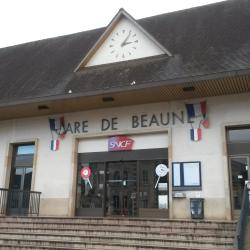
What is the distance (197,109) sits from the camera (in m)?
11.7

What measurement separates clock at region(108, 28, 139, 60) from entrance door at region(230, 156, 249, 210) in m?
5.50

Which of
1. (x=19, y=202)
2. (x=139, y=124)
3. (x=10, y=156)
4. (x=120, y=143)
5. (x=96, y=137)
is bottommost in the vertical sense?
(x=19, y=202)

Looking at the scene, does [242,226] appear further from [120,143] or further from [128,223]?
[120,143]

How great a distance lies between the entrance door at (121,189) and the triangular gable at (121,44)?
4.00 m

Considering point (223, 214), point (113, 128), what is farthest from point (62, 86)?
point (223, 214)

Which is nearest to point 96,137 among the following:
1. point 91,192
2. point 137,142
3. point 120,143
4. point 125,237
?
point 120,143

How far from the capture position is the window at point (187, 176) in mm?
11117

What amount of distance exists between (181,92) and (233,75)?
199cm

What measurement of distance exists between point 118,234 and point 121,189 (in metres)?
3.42

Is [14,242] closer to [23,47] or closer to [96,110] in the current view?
[96,110]

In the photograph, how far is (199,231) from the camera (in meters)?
8.57

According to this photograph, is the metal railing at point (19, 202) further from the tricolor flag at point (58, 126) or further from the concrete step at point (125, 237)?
the concrete step at point (125, 237)

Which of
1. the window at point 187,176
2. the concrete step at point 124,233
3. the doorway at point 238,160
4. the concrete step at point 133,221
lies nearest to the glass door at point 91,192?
the concrete step at point 133,221

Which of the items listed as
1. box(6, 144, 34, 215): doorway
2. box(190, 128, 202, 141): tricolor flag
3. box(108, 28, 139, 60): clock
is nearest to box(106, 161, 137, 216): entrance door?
box(190, 128, 202, 141): tricolor flag
